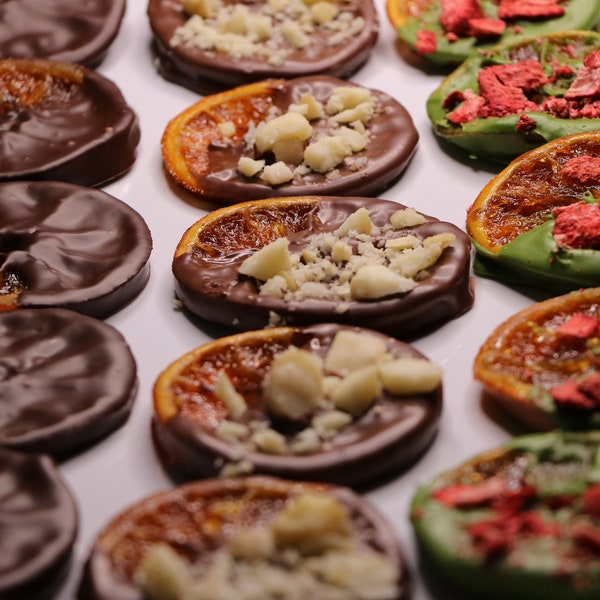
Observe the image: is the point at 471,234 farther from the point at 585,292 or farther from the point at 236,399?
the point at 236,399

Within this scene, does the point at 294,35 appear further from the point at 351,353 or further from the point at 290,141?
the point at 351,353

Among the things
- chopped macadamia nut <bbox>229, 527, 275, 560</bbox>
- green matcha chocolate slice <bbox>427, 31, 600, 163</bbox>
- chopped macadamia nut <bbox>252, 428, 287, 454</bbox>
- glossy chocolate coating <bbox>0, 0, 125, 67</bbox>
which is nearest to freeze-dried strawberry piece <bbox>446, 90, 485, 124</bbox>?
green matcha chocolate slice <bbox>427, 31, 600, 163</bbox>

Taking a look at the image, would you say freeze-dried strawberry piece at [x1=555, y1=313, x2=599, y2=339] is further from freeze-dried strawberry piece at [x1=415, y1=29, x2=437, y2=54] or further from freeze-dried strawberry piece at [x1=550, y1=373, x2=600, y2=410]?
freeze-dried strawberry piece at [x1=415, y1=29, x2=437, y2=54]

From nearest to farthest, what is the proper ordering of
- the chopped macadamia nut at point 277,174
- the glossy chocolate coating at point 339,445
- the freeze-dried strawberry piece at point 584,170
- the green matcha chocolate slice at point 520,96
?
the glossy chocolate coating at point 339,445 → the freeze-dried strawberry piece at point 584,170 → the chopped macadamia nut at point 277,174 → the green matcha chocolate slice at point 520,96

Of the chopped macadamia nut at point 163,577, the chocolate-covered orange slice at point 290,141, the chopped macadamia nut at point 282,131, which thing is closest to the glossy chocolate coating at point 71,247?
the chocolate-covered orange slice at point 290,141

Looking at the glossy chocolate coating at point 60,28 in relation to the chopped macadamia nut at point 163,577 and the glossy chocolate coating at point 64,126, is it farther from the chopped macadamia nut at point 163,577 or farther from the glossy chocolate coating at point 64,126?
the chopped macadamia nut at point 163,577

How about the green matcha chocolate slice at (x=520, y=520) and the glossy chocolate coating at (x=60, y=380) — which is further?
the glossy chocolate coating at (x=60, y=380)

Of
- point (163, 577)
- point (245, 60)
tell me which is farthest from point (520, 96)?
point (163, 577)

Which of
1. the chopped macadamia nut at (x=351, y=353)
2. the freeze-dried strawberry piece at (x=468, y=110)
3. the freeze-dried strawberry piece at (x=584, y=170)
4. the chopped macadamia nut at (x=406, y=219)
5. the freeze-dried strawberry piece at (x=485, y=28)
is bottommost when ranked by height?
the chopped macadamia nut at (x=351, y=353)

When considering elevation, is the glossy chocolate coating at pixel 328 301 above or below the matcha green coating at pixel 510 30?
below
